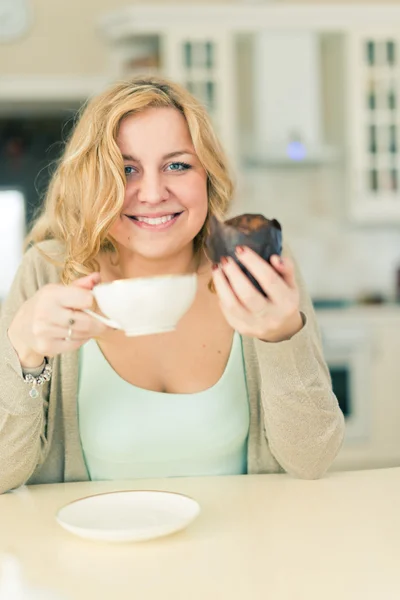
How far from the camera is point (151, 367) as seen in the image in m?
1.41

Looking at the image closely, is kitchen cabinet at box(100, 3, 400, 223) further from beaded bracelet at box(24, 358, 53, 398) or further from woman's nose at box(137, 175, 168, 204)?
beaded bracelet at box(24, 358, 53, 398)

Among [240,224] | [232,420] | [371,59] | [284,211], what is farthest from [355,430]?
[240,224]

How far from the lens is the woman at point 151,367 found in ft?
4.00

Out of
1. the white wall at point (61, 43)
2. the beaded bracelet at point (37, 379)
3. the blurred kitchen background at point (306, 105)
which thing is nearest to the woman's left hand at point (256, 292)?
the beaded bracelet at point (37, 379)

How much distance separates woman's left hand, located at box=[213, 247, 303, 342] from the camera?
967 mm

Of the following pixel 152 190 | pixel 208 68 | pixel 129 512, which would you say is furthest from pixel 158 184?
pixel 208 68

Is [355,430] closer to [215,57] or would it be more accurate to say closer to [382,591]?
[215,57]

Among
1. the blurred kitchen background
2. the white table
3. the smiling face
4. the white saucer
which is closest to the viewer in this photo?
the white table

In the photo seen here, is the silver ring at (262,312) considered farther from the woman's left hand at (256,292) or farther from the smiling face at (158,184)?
the smiling face at (158,184)

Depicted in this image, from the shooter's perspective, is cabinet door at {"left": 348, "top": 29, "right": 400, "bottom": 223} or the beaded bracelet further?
cabinet door at {"left": 348, "top": 29, "right": 400, "bottom": 223}

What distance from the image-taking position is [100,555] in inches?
33.4

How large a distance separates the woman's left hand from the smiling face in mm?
352

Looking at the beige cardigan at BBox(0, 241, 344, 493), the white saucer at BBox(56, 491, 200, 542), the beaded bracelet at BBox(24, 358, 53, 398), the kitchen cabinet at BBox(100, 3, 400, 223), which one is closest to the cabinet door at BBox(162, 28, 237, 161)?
the kitchen cabinet at BBox(100, 3, 400, 223)

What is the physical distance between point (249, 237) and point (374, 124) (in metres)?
3.37
